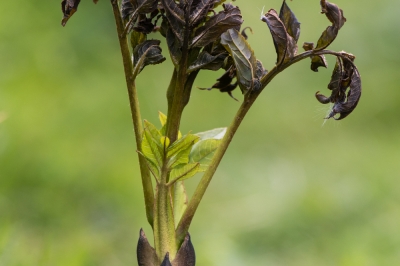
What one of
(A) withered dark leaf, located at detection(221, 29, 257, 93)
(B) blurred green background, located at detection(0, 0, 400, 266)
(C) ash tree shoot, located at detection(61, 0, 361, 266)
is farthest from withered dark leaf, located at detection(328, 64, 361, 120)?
(B) blurred green background, located at detection(0, 0, 400, 266)

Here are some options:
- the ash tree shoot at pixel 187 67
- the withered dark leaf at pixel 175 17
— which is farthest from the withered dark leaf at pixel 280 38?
the withered dark leaf at pixel 175 17

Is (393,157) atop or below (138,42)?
below

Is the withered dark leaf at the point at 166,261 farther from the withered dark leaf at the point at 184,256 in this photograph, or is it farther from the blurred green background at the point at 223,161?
the blurred green background at the point at 223,161

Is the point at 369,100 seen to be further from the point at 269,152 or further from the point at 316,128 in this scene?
the point at 269,152

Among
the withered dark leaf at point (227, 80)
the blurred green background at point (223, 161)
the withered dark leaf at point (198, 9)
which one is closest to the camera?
the withered dark leaf at point (198, 9)

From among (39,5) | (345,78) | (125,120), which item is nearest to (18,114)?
(125,120)

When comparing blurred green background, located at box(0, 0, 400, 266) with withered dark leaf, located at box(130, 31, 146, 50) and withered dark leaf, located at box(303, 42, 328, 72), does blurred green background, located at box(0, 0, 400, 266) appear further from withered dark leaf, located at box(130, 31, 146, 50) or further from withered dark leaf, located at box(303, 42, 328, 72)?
withered dark leaf, located at box(303, 42, 328, 72)

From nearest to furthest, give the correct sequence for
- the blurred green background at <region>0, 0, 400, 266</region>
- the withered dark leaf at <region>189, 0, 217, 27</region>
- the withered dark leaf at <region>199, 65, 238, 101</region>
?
1. the withered dark leaf at <region>189, 0, 217, 27</region>
2. the withered dark leaf at <region>199, 65, 238, 101</region>
3. the blurred green background at <region>0, 0, 400, 266</region>
